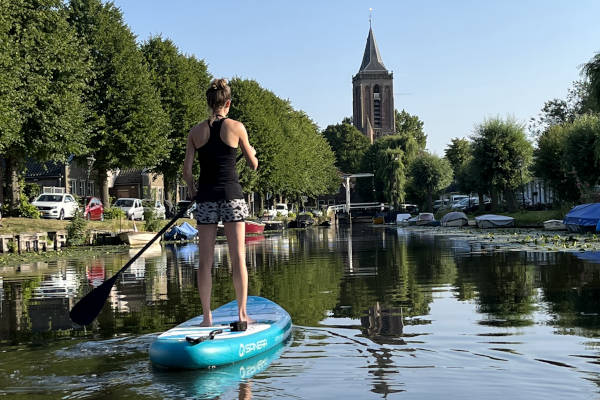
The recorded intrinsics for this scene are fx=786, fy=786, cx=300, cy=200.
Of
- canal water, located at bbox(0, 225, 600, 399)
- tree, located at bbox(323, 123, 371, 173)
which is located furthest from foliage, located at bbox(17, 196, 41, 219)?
tree, located at bbox(323, 123, 371, 173)

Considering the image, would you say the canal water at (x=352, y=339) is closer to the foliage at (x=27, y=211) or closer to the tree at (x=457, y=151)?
the foliage at (x=27, y=211)

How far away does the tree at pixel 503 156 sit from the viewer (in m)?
67.2

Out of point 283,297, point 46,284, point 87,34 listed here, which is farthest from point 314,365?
point 87,34

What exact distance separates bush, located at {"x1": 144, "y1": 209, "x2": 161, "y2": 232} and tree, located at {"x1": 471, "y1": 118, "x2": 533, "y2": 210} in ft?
106

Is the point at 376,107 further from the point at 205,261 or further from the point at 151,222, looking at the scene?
the point at 205,261

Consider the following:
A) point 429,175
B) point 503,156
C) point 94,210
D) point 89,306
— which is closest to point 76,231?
point 94,210

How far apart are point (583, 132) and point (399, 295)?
138 feet

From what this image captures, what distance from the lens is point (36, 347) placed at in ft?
Result: 27.8

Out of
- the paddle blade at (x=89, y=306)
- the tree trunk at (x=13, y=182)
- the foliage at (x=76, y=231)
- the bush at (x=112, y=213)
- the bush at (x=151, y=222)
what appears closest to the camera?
the paddle blade at (x=89, y=306)

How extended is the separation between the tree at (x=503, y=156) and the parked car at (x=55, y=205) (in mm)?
35439

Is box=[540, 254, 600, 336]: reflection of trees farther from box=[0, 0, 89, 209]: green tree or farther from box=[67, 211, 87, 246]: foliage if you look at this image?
box=[67, 211, 87, 246]: foliage

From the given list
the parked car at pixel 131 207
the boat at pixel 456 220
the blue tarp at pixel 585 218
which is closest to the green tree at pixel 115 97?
the parked car at pixel 131 207

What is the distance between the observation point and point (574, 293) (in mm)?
12289

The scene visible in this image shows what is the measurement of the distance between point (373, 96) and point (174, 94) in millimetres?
121919
